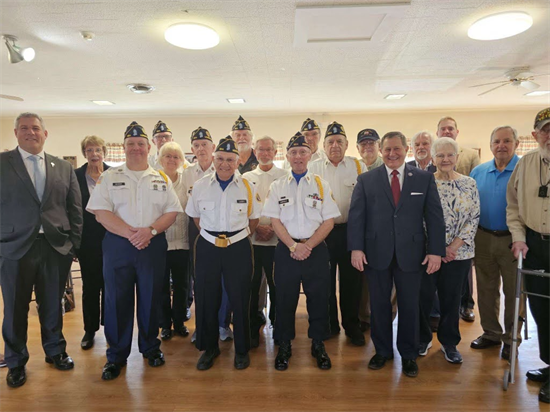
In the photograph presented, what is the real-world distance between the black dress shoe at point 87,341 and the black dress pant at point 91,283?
40 millimetres

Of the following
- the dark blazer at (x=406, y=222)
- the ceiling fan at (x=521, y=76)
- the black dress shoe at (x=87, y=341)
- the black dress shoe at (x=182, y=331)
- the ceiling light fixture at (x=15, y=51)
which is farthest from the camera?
the ceiling fan at (x=521, y=76)

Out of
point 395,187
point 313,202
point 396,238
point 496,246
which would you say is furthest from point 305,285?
point 496,246

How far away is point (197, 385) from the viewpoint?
2.46m

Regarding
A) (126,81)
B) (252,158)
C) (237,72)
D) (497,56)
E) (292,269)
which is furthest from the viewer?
(126,81)

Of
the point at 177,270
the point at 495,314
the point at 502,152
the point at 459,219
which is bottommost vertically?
the point at 495,314

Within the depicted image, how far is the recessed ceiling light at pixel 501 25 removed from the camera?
3.44 metres

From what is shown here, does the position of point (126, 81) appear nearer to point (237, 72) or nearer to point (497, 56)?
point (237, 72)

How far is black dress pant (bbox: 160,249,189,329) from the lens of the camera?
10.5ft

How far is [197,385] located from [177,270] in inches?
43.3

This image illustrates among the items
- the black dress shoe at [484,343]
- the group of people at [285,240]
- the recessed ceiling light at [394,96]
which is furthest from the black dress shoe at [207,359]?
the recessed ceiling light at [394,96]

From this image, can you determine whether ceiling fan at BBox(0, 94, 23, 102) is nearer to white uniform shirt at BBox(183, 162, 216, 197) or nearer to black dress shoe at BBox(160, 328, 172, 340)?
white uniform shirt at BBox(183, 162, 216, 197)

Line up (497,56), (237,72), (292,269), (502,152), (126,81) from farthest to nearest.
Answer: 1. (126,81)
2. (237,72)
3. (497,56)
4. (502,152)
5. (292,269)

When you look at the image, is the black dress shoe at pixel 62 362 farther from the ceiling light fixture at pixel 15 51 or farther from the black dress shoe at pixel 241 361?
the ceiling light fixture at pixel 15 51

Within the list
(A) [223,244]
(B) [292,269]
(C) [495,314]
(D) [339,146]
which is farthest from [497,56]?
(A) [223,244]
